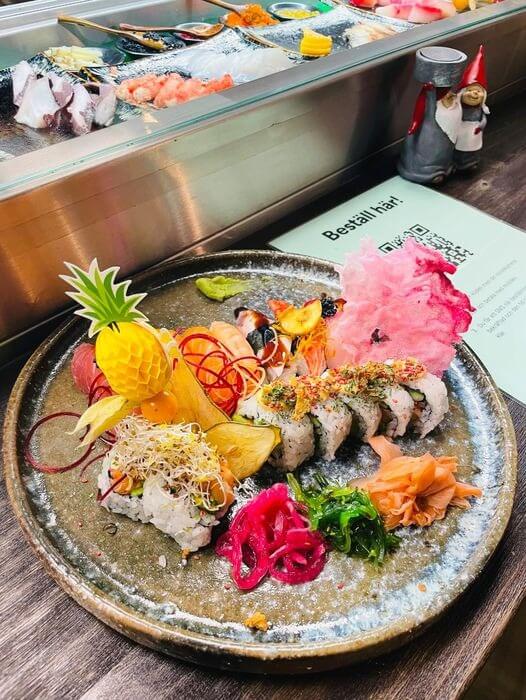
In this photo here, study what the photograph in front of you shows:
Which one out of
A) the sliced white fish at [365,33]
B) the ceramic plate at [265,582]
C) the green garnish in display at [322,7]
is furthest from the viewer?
the green garnish in display at [322,7]

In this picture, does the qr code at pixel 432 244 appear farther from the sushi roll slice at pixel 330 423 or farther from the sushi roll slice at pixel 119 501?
the sushi roll slice at pixel 119 501

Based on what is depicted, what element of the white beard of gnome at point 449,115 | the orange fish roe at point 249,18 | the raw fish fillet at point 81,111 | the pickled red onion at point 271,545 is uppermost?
the orange fish roe at point 249,18

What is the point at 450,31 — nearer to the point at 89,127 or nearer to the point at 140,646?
the point at 89,127

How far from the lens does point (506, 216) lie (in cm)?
248

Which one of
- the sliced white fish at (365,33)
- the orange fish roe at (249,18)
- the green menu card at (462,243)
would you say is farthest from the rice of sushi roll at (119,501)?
the orange fish roe at (249,18)

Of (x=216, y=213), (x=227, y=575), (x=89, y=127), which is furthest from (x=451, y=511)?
(x=89, y=127)

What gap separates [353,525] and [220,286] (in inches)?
36.5

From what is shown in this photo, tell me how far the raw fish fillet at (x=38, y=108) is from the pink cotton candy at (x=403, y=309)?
1383 millimetres

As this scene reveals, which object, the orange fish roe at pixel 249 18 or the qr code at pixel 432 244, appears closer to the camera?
the qr code at pixel 432 244

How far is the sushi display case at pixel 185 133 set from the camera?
1588 mm

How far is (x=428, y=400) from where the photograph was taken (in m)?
1.50

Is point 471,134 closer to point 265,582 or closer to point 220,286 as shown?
point 220,286

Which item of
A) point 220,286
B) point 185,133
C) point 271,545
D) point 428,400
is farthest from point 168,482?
point 185,133

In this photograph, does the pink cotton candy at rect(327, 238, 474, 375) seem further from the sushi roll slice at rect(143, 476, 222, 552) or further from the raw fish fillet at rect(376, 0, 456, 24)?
the raw fish fillet at rect(376, 0, 456, 24)
